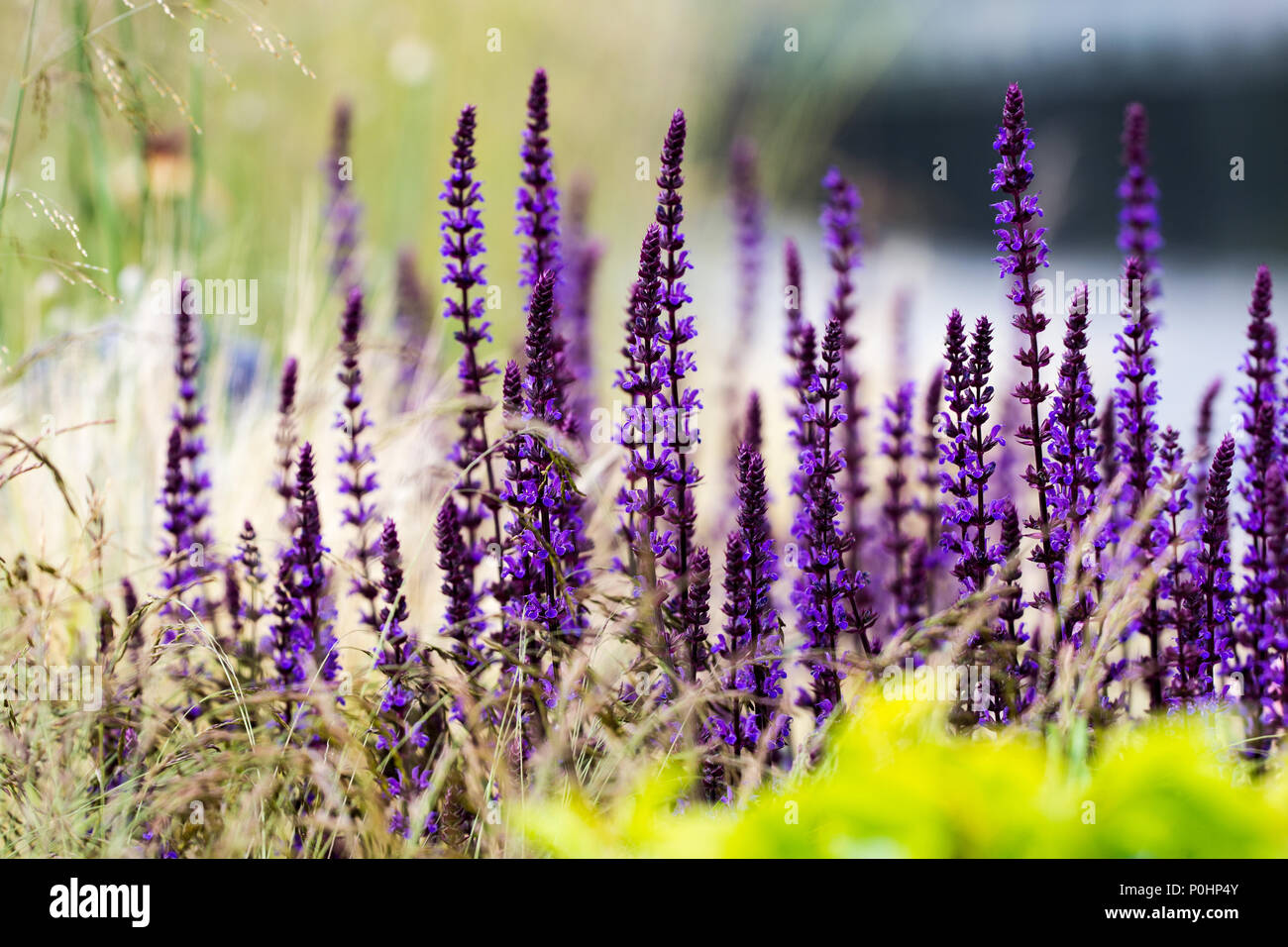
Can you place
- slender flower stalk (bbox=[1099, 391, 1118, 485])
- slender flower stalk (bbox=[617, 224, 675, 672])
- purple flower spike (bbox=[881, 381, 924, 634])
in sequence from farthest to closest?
1. purple flower spike (bbox=[881, 381, 924, 634])
2. slender flower stalk (bbox=[1099, 391, 1118, 485])
3. slender flower stalk (bbox=[617, 224, 675, 672])

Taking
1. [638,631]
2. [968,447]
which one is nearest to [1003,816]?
[638,631]

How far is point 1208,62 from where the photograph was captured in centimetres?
1346

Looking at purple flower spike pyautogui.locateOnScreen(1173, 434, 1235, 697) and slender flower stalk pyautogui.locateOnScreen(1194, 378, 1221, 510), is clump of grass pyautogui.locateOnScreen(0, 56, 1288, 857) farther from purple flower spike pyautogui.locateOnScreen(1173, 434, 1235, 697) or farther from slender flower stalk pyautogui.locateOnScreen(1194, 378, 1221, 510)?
slender flower stalk pyautogui.locateOnScreen(1194, 378, 1221, 510)

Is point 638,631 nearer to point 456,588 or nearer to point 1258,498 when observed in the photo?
point 456,588

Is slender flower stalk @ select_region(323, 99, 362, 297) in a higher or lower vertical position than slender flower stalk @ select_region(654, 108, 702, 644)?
higher

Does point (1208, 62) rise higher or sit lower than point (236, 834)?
higher

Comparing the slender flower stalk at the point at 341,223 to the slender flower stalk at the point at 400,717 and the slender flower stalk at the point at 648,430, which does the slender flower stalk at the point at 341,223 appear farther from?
the slender flower stalk at the point at 648,430

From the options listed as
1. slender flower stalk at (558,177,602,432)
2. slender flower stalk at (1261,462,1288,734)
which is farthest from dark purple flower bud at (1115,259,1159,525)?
slender flower stalk at (558,177,602,432)

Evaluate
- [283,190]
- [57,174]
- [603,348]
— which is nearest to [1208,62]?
[603,348]

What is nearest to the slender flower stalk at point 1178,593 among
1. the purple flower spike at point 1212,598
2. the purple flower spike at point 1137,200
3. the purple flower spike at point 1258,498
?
the purple flower spike at point 1212,598

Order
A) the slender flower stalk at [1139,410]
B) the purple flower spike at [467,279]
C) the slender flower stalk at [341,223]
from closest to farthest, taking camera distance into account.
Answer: the slender flower stalk at [1139,410] → the purple flower spike at [467,279] → the slender flower stalk at [341,223]

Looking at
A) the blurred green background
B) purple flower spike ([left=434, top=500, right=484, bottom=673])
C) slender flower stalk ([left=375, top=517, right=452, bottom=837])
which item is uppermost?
the blurred green background
